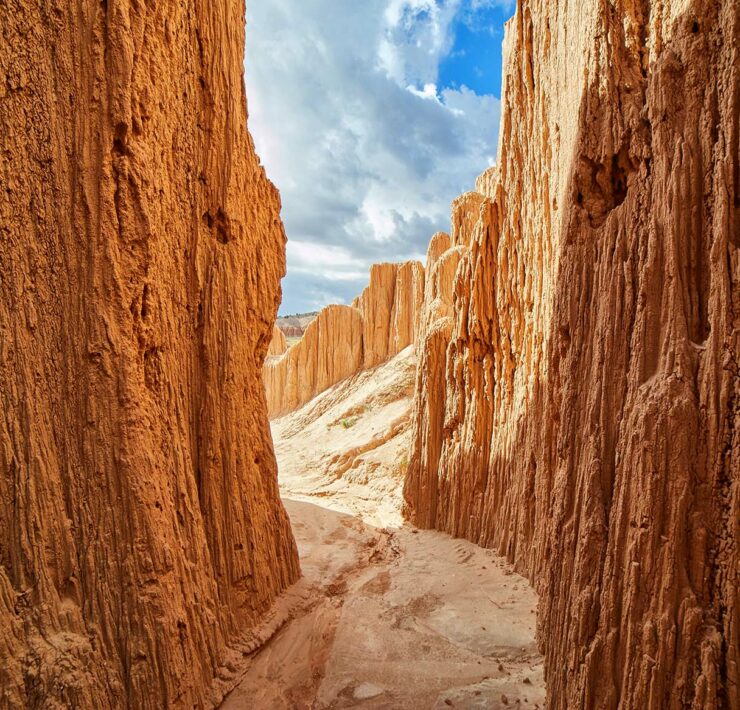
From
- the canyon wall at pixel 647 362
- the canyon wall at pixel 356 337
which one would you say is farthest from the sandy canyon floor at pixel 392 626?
the canyon wall at pixel 356 337

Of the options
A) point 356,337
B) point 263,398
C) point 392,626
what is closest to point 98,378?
point 263,398

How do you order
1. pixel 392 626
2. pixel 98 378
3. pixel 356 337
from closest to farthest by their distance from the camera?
pixel 98 378, pixel 392 626, pixel 356 337

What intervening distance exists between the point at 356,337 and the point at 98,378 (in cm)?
2435

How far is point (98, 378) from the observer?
404 centimetres

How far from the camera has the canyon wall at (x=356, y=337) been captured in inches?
1033

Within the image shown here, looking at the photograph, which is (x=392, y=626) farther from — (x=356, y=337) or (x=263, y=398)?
(x=356, y=337)

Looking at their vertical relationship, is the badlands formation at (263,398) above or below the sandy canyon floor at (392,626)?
above

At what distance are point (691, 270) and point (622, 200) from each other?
1325 millimetres

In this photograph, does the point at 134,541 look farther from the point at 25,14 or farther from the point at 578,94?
the point at 578,94

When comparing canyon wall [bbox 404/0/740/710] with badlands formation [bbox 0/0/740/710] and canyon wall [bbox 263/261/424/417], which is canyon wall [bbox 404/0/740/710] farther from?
canyon wall [bbox 263/261/424/417]

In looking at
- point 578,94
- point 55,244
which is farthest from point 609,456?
point 55,244

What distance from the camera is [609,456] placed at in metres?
3.61

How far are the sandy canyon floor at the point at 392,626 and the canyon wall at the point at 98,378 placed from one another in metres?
0.94

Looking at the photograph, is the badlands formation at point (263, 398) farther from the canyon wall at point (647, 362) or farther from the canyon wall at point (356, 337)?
the canyon wall at point (356, 337)
